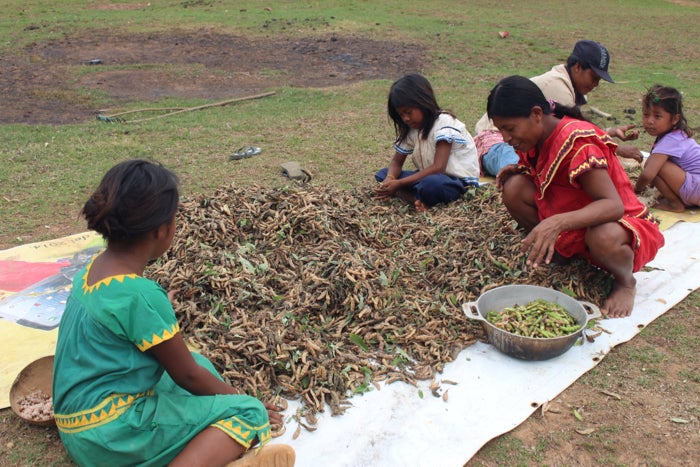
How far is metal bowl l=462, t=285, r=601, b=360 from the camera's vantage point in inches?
119

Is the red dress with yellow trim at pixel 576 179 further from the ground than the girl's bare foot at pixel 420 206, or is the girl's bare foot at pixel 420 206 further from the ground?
the red dress with yellow trim at pixel 576 179

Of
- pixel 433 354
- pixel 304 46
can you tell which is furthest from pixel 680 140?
pixel 304 46

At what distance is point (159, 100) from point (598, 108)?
626 centimetres

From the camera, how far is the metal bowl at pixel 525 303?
3.03 meters

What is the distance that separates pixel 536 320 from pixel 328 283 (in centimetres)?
115

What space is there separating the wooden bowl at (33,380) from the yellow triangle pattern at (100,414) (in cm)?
84

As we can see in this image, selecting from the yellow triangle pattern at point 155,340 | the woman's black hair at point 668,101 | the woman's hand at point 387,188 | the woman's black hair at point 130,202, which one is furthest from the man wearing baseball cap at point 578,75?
the yellow triangle pattern at point 155,340

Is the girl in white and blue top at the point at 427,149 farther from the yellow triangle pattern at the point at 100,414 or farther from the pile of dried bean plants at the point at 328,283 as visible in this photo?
the yellow triangle pattern at the point at 100,414

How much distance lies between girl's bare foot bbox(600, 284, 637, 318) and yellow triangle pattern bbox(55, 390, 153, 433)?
8.82ft

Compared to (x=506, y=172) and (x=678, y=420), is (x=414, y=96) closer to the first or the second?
(x=506, y=172)

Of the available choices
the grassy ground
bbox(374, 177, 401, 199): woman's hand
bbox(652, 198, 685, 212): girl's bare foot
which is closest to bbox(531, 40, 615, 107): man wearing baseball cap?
bbox(652, 198, 685, 212): girl's bare foot

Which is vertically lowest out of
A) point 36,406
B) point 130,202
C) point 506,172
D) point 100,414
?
point 36,406

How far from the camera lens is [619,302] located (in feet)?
11.7

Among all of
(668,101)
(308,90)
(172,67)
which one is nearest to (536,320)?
(668,101)
